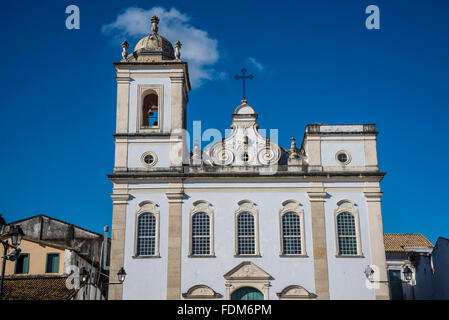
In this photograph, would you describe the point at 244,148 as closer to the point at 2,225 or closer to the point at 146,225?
the point at 146,225

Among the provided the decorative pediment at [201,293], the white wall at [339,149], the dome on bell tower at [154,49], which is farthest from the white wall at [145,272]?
the dome on bell tower at [154,49]

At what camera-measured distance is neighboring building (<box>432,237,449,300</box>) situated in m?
28.0

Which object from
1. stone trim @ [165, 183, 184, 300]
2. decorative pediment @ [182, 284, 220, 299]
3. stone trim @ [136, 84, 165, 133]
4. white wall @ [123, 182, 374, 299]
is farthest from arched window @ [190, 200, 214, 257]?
stone trim @ [136, 84, 165, 133]

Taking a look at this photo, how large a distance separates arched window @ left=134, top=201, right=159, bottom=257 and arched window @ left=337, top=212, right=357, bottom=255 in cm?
833

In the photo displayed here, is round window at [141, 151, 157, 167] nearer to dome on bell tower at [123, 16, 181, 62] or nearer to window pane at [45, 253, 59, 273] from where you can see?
dome on bell tower at [123, 16, 181, 62]

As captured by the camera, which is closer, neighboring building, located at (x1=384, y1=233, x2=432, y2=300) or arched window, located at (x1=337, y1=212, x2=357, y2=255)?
arched window, located at (x1=337, y1=212, x2=357, y2=255)

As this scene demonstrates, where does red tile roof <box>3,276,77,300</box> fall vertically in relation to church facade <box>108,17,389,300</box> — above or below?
below

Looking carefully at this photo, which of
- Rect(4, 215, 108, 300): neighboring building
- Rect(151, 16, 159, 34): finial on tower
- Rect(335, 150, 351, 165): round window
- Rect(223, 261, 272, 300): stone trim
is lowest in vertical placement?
Rect(223, 261, 272, 300): stone trim

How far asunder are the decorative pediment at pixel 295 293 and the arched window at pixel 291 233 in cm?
162

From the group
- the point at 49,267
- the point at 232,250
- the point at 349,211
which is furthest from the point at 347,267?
the point at 49,267

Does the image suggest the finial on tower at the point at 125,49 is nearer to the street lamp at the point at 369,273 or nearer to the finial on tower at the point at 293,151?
the finial on tower at the point at 293,151

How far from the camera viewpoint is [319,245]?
25.3m

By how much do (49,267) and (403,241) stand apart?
2151 centimetres
